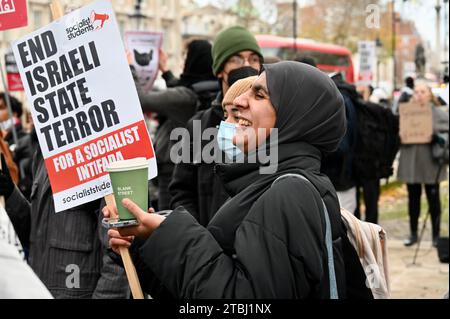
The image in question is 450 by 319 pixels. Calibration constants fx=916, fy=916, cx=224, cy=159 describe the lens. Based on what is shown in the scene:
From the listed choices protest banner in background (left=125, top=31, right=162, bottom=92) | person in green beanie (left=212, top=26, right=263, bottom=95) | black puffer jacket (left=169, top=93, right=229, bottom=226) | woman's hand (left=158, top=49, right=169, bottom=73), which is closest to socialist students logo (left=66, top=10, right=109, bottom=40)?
black puffer jacket (left=169, top=93, right=229, bottom=226)

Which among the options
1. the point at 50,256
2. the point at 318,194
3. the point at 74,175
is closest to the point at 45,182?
the point at 50,256

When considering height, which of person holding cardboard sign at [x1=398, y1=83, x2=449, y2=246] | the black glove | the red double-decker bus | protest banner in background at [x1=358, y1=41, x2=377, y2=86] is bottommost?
the red double-decker bus

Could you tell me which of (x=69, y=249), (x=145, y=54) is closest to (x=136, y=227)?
(x=69, y=249)

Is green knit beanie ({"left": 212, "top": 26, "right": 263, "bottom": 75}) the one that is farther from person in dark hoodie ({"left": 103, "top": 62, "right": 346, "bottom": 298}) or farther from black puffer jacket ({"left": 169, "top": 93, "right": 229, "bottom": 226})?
person in dark hoodie ({"left": 103, "top": 62, "right": 346, "bottom": 298})

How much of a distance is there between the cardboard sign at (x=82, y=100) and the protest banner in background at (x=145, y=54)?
5.46 metres

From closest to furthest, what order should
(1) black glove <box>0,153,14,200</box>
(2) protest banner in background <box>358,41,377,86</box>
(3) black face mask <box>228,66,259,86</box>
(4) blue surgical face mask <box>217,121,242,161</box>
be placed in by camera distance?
(4) blue surgical face mask <box>217,121,242,161</box>
(1) black glove <box>0,153,14,200</box>
(3) black face mask <box>228,66,259,86</box>
(2) protest banner in background <box>358,41,377,86</box>

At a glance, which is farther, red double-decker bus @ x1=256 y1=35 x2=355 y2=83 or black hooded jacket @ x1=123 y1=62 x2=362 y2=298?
red double-decker bus @ x1=256 y1=35 x2=355 y2=83

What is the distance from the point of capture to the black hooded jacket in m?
2.41

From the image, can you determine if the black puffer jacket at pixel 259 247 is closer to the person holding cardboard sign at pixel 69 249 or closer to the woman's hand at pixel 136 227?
the woman's hand at pixel 136 227

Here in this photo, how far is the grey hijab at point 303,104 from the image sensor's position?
8.65 feet

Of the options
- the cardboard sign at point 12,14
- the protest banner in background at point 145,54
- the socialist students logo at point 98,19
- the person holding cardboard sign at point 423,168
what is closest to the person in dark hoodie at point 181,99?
the cardboard sign at point 12,14

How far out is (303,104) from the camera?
264cm

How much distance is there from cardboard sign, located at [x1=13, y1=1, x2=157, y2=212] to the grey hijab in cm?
47
